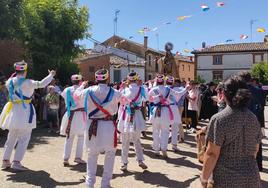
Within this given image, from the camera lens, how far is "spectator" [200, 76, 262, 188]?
11.7ft

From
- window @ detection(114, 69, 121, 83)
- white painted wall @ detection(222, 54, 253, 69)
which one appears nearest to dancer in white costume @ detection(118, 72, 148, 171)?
window @ detection(114, 69, 121, 83)

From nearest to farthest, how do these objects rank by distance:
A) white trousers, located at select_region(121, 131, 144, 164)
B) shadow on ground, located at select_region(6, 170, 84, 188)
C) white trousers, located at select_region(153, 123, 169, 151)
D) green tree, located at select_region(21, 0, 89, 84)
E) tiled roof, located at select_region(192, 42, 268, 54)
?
1. shadow on ground, located at select_region(6, 170, 84, 188)
2. white trousers, located at select_region(121, 131, 144, 164)
3. white trousers, located at select_region(153, 123, 169, 151)
4. green tree, located at select_region(21, 0, 89, 84)
5. tiled roof, located at select_region(192, 42, 268, 54)

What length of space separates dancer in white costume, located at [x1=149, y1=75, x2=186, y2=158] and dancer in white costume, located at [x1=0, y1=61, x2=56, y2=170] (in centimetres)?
279

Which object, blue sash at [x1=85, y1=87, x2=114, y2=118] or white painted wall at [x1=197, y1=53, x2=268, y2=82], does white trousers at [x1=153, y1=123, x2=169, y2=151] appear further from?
white painted wall at [x1=197, y1=53, x2=268, y2=82]

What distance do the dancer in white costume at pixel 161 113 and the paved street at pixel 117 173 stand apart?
43cm

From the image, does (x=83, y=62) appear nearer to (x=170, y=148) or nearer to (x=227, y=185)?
(x=170, y=148)

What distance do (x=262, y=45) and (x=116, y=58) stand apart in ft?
69.6

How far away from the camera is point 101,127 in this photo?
6.35 m

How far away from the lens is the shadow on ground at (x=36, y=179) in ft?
22.4

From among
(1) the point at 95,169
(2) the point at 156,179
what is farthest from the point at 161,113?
(1) the point at 95,169

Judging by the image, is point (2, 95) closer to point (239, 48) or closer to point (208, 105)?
point (208, 105)

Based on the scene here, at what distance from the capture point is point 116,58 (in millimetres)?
50969

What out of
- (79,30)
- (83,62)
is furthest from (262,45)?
(79,30)

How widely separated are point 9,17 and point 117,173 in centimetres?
1029
